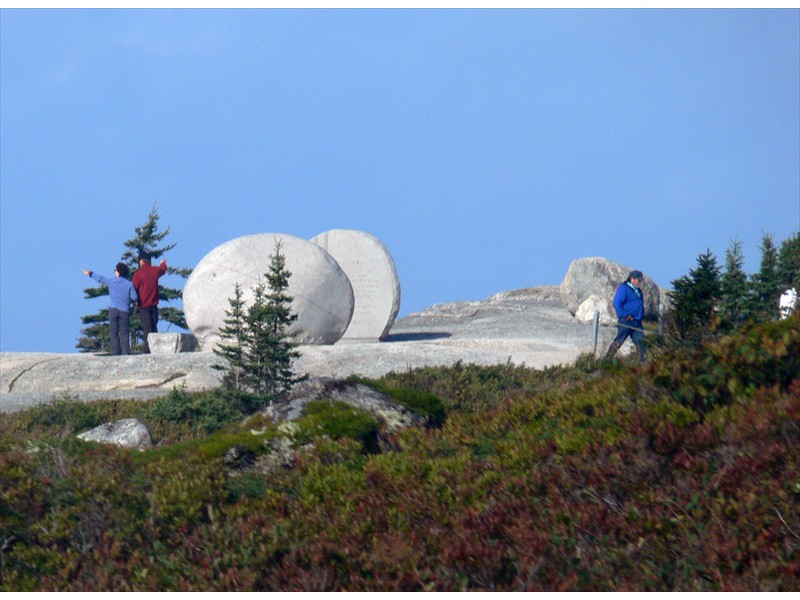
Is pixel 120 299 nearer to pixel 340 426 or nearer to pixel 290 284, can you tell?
pixel 290 284

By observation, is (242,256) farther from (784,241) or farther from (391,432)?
(784,241)

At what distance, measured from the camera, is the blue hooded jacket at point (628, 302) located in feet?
54.4

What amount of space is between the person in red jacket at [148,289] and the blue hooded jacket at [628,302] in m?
9.77

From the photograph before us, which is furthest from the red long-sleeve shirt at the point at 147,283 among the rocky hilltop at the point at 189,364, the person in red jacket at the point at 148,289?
the rocky hilltop at the point at 189,364

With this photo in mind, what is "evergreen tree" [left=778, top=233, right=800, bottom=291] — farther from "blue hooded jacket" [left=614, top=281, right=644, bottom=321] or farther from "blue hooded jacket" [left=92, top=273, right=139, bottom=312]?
"blue hooded jacket" [left=92, top=273, right=139, bottom=312]

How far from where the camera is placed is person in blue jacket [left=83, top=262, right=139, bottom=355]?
19516 mm

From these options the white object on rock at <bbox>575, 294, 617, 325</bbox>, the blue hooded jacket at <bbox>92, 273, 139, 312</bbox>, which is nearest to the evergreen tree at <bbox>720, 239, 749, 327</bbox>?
the white object on rock at <bbox>575, 294, 617, 325</bbox>

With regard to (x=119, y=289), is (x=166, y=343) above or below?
below

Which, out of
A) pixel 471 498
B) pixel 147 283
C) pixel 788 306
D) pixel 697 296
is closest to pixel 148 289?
pixel 147 283

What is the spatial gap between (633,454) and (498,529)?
1.02m

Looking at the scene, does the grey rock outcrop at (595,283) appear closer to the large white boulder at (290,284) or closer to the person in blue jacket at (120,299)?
the large white boulder at (290,284)

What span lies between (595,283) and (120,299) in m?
15.8

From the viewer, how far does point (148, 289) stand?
20375 mm

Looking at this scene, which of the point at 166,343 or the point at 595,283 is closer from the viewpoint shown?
the point at 166,343
